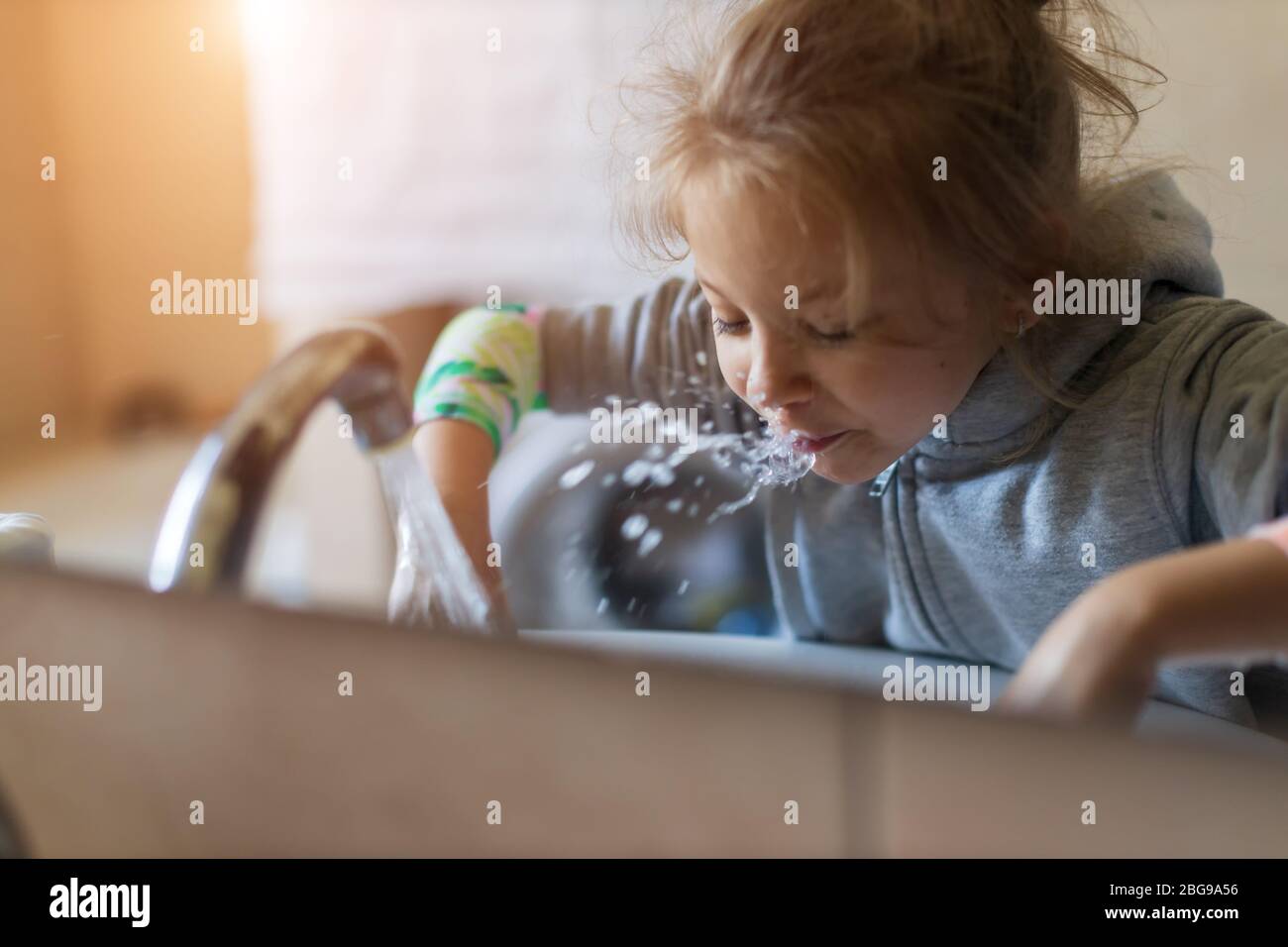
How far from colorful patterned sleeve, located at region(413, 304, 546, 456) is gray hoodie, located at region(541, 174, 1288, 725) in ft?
0.16

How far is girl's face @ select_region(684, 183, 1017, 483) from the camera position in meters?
0.44

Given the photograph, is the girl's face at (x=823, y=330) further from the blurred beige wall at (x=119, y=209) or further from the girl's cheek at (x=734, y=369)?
the blurred beige wall at (x=119, y=209)

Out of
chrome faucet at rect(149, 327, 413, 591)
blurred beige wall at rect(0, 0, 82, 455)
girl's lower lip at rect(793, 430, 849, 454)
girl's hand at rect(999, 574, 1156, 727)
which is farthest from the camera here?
blurred beige wall at rect(0, 0, 82, 455)

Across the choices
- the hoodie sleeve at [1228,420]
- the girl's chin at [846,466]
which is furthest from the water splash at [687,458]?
the hoodie sleeve at [1228,420]

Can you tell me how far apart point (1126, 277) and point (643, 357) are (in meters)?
0.30

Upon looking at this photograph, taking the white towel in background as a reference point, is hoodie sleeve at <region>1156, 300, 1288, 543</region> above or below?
below

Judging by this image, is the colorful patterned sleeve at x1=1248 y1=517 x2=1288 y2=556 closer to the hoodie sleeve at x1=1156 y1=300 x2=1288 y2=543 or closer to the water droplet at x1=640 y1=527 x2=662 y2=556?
the hoodie sleeve at x1=1156 y1=300 x2=1288 y2=543

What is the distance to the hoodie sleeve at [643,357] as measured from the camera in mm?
685

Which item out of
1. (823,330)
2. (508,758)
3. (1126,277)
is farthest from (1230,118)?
(508,758)

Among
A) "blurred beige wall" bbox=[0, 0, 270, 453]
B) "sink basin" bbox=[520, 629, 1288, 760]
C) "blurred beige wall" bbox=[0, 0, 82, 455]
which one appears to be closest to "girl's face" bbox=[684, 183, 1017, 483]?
"sink basin" bbox=[520, 629, 1288, 760]

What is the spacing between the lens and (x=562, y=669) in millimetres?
335

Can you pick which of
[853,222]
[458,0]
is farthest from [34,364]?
[853,222]
